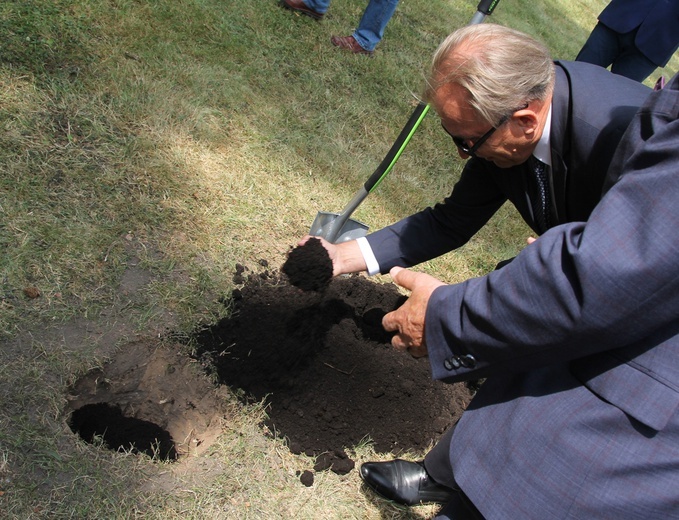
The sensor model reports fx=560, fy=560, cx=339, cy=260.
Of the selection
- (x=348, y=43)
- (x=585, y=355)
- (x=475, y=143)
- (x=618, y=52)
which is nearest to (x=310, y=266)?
(x=475, y=143)

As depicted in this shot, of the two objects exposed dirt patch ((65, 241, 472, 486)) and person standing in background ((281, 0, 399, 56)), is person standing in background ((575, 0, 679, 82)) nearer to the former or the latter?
person standing in background ((281, 0, 399, 56))

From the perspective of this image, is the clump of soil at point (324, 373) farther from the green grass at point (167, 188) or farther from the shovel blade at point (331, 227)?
the shovel blade at point (331, 227)

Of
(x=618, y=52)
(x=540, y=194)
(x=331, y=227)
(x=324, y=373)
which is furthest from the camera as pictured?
(x=618, y=52)

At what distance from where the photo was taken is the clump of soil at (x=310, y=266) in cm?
247

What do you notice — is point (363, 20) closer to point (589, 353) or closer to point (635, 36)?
point (635, 36)

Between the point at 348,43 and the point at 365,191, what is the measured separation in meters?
2.50

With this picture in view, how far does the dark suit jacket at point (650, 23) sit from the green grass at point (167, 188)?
1.60 metres

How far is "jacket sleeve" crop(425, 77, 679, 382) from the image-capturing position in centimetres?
118

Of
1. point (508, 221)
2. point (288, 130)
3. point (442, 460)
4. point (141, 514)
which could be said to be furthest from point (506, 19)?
point (141, 514)

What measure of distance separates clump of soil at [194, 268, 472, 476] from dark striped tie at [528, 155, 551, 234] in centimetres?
108

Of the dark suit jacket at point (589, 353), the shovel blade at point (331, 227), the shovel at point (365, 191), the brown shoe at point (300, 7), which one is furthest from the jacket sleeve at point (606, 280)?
the brown shoe at point (300, 7)

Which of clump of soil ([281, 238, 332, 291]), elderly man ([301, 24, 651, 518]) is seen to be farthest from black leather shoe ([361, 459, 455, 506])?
clump of soil ([281, 238, 332, 291])

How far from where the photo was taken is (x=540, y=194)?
1998 millimetres

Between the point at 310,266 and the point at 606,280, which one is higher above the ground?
the point at 606,280
